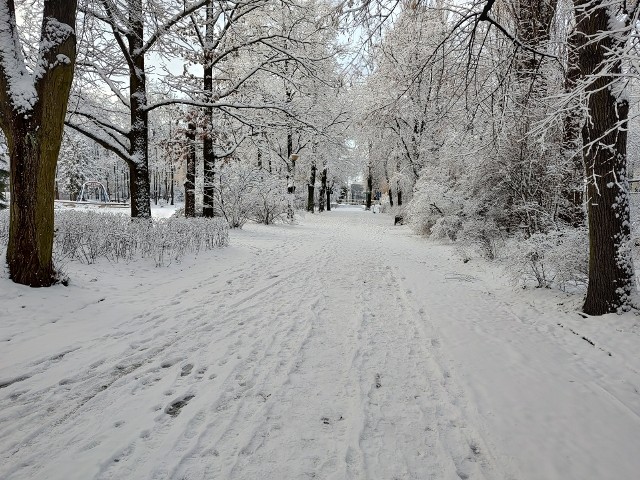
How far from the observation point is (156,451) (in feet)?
7.00

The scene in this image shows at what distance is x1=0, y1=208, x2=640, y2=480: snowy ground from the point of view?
2.14 m

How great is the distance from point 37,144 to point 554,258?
7884 mm

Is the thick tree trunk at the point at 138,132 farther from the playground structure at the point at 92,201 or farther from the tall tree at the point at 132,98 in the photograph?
the playground structure at the point at 92,201

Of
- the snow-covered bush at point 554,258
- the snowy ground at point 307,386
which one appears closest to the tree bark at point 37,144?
the snowy ground at point 307,386

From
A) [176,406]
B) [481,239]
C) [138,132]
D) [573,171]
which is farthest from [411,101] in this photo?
[176,406]

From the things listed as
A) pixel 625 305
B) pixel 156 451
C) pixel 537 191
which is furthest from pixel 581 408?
pixel 537 191

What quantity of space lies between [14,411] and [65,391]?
0.33 meters

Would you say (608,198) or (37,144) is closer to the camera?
(608,198)

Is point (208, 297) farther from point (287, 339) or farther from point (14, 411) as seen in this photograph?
point (14, 411)

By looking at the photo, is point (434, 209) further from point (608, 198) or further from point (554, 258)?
point (608, 198)

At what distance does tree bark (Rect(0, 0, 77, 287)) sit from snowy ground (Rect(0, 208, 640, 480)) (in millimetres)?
401

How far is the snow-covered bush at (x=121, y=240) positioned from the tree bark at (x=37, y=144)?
0.88 meters

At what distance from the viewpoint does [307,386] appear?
9.73 feet

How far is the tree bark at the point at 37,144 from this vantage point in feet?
15.0
